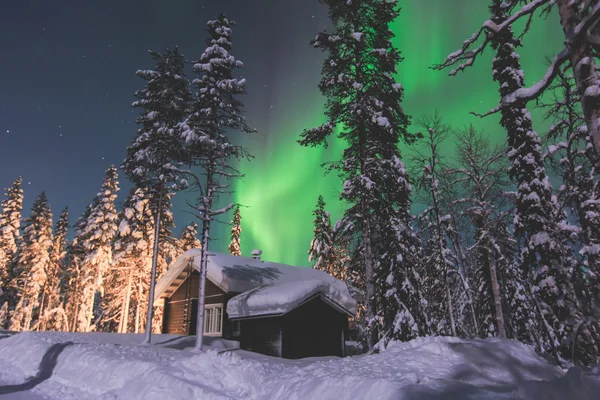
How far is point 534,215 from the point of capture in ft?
51.1

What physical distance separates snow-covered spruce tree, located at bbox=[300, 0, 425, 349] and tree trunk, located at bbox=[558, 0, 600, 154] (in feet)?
33.0

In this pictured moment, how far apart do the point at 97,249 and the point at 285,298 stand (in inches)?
903

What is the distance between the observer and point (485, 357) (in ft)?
28.6

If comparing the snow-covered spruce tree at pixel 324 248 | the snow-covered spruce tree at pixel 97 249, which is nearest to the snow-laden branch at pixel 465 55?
the snow-covered spruce tree at pixel 97 249

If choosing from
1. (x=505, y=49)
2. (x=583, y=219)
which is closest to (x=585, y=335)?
(x=583, y=219)

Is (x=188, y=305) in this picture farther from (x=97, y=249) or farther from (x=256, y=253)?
(x=97, y=249)

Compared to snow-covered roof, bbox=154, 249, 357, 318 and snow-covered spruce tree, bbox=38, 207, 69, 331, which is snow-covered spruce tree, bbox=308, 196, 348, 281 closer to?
snow-covered roof, bbox=154, 249, 357, 318

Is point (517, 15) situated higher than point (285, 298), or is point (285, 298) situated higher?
point (517, 15)

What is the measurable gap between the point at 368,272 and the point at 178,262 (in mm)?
15256

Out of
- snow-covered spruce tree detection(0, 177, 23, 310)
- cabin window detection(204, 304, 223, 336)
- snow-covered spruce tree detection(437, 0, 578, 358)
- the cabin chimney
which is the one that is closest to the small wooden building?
cabin window detection(204, 304, 223, 336)

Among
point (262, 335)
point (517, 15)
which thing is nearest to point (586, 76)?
point (517, 15)

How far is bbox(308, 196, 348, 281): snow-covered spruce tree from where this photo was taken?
44844mm

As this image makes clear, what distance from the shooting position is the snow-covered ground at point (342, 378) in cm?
577

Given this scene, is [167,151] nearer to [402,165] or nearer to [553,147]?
[402,165]
